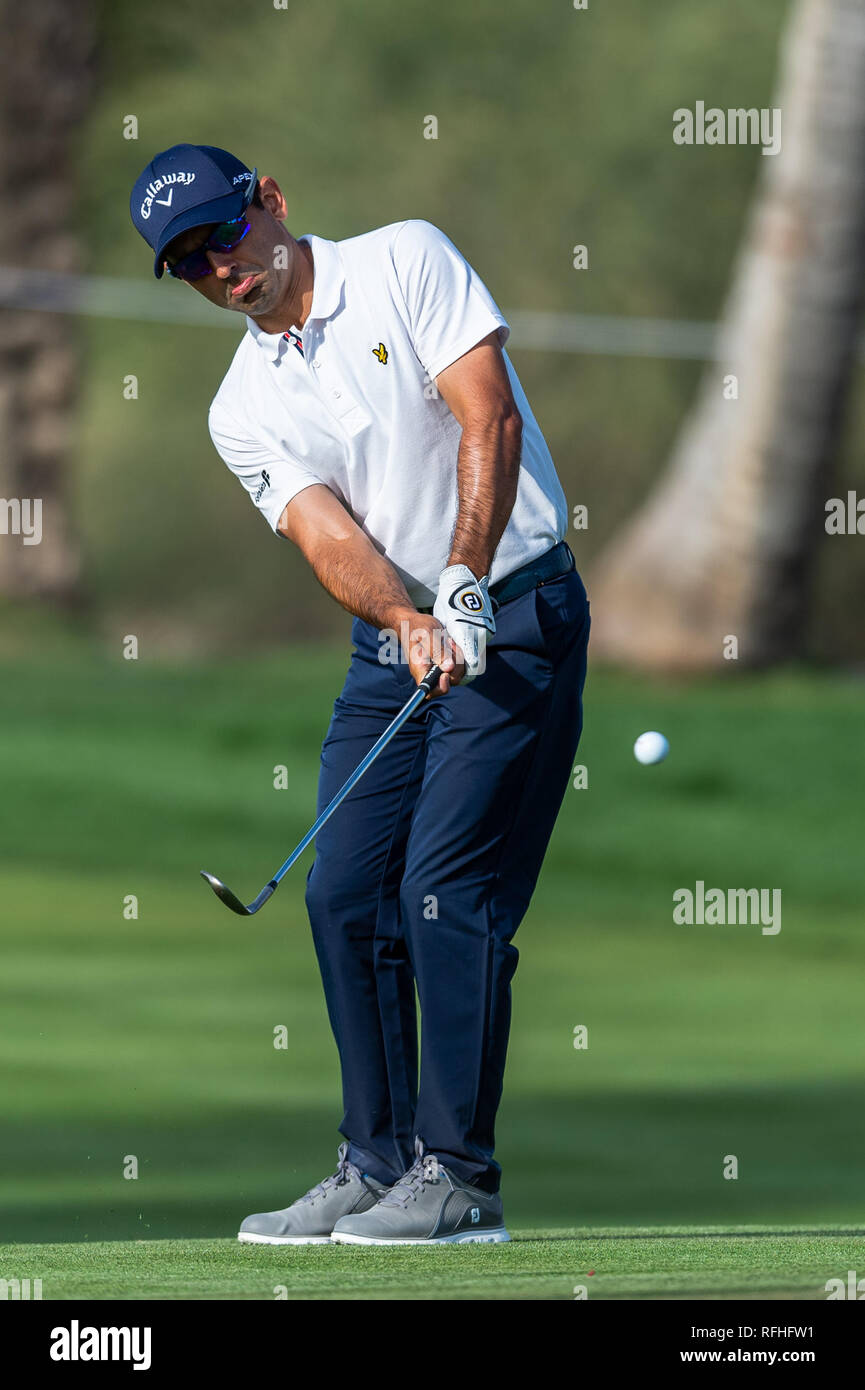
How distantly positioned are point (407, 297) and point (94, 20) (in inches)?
535

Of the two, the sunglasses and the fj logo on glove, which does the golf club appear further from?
the sunglasses

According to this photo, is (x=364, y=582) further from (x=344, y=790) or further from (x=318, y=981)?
(x=318, y=981)

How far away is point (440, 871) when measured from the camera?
16.3ft

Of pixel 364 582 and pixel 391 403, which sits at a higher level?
pixel 391 403

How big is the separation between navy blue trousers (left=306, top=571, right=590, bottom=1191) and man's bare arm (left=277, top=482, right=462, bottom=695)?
20 centimetres

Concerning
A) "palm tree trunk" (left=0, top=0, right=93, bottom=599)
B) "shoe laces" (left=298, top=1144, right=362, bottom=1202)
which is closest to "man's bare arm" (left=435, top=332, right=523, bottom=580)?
"shoe laces" (left=298, top=1144, right=362, bottom=1202)

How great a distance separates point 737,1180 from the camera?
22.7ft

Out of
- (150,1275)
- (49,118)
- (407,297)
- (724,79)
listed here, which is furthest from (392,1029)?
(724,79)

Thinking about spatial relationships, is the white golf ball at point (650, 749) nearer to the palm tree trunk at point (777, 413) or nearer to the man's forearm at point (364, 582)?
the man's forearm at point (364, 582)

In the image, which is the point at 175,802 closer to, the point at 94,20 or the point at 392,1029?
the point at 94,20

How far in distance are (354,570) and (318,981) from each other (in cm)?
481
